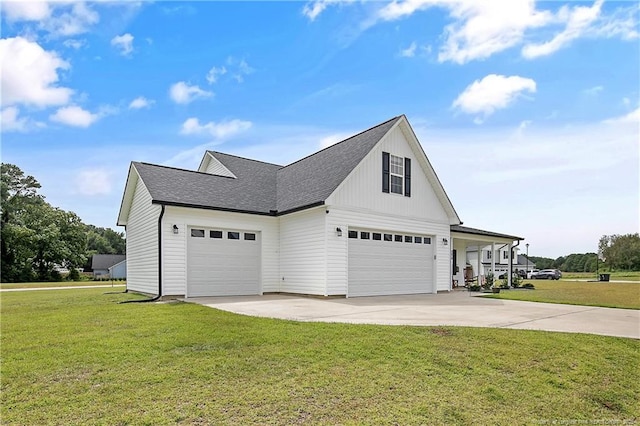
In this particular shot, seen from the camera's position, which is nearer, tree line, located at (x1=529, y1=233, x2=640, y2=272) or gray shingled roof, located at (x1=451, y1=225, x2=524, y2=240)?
gray shingled roof, located at (x1=451, y1=225, x2=524, y2=240)

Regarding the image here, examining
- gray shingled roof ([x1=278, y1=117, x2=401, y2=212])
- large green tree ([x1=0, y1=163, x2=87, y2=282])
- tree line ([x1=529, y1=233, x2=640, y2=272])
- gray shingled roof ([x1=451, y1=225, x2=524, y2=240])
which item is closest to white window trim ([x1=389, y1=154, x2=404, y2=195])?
gray shingled roof ([x1=278, y1=117, x2=401, y2=212])

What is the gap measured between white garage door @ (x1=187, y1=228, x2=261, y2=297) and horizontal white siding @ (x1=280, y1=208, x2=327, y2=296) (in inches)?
44.6

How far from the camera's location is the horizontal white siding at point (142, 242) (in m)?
14.3

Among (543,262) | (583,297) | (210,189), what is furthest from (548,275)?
(543,262)

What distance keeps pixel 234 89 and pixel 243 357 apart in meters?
14.2

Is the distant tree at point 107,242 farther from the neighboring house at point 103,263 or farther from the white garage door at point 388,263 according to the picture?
the white garage door at point 388,263

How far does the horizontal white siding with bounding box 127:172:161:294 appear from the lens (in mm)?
14281

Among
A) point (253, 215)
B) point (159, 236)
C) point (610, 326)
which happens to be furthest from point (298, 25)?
point (610, 326)

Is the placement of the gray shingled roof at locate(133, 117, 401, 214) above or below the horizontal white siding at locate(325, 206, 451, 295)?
above

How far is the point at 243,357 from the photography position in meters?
5.23

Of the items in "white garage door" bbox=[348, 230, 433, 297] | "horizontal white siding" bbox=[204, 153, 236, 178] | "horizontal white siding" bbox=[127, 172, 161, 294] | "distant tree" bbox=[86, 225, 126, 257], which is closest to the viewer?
"horizontal white siding" bbox=[127, 172, 161, 294]

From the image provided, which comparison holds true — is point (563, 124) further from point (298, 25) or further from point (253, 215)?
point (253, 215)

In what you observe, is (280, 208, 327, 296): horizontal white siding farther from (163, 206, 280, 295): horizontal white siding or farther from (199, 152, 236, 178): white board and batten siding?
(199, 152, 236, 178): white board and batten siding

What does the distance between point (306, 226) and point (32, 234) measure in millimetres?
40525
